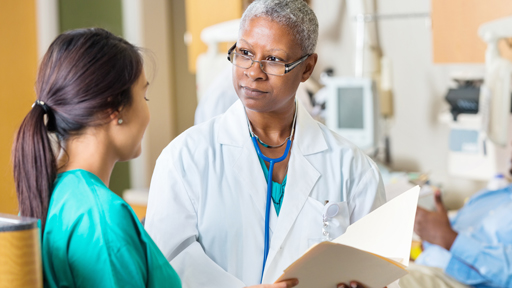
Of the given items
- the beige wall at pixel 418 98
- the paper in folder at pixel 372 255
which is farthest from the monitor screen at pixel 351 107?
the paper in folder at pixel 372 255

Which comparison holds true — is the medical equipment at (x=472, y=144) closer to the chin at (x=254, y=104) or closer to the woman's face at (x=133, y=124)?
the chin at (x=254, y=104)

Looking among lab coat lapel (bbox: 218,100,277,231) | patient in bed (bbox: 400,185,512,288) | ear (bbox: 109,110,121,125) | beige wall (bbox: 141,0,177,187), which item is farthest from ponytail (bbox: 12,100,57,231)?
beige wall (bbox: 141,0,177,187)

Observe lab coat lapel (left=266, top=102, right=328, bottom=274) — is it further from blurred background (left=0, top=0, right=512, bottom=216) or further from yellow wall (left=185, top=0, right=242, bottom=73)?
yellow wall (left=185, top=0, right=242, bottom=73)

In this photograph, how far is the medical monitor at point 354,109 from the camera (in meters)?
2.80

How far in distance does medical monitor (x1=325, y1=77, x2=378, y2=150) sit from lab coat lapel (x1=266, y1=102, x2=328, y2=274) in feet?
5.11

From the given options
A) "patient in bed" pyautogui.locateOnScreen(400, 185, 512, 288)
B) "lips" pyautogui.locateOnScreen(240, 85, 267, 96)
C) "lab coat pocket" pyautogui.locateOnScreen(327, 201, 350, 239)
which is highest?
"lips" pyautogui.locateOnScreen(240, 85, 267, 96)

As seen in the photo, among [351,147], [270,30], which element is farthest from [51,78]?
[351,147]

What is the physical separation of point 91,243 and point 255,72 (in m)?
0.50

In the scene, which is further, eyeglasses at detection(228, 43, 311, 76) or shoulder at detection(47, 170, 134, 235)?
eyeglasses at detection(228, 43, 311, 76)

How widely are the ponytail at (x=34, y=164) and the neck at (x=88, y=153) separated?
30mm

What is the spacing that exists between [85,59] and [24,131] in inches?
6.7

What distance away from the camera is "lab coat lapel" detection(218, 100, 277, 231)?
45.4 inches

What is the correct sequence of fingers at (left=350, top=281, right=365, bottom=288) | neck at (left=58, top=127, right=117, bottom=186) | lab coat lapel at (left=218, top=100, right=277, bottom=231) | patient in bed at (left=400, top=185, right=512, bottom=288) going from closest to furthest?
neck at (left=58, top=127, right=117, bottom=186), fingers at (left=350, top=281, right=365, bottom=288), lab coat lapel at (left=218, top=100, right=277, bottom=231), patient in bed at (left=400, top=185, right=512, bottom=288)

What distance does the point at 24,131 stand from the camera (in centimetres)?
91
